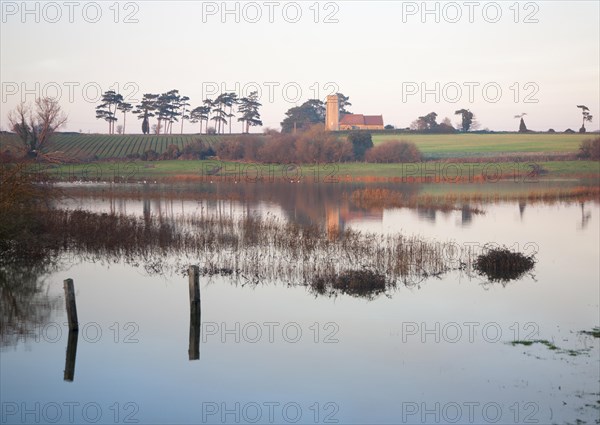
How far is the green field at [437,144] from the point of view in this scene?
323 feet

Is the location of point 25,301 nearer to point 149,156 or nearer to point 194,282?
point 194,282

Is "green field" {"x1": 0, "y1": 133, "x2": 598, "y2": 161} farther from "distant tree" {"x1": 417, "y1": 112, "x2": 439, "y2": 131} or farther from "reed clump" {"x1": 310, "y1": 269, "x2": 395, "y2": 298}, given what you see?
"reed clump" {"x1": 310, "y1": 269, "x2": 395, "y2": 298}

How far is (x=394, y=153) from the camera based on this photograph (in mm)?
92562

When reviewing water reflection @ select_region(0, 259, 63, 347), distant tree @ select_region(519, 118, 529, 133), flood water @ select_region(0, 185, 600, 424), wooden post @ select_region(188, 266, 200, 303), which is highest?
distant tree @ select_region(519, 118, 529, 133)

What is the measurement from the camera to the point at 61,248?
28.7m

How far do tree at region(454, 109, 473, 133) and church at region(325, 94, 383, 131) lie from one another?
19.2 meters

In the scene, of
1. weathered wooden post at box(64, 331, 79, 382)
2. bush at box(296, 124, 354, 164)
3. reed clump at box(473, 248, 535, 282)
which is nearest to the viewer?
weathered wooden post at box(64, 331, 79, 382)

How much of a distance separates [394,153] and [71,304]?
256 ft

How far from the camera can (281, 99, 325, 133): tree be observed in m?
A: 145

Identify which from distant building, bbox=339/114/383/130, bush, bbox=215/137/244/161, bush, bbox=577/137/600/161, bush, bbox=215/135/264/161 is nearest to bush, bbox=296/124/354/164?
bush, bbox=215/135/264/161

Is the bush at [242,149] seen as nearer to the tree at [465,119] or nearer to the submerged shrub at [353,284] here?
the tree at [465,119]

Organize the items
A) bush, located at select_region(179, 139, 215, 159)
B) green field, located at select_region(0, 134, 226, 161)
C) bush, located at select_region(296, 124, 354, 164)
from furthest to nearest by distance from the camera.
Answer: green field, located at select_region(0, 134, 226, 161)
bush, located at select_region(179, 139, 215, 159)
bush, located at select_region(296, 124, 354, 164)

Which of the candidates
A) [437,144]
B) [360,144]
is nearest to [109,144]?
[360,144]

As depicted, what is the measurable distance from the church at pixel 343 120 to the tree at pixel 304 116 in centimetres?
172
